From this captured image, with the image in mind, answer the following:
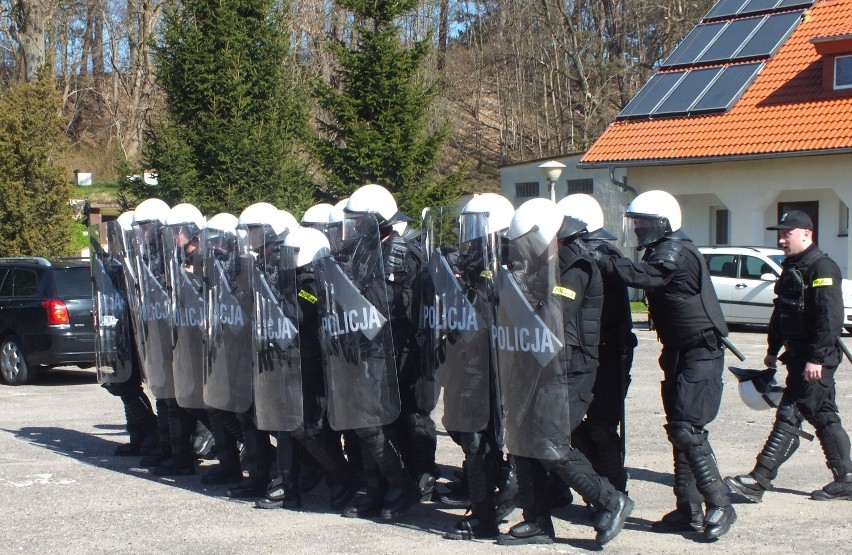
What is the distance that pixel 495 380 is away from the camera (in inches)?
238

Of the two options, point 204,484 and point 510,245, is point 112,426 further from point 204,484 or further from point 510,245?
point 510,245

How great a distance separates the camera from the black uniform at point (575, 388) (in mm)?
5793

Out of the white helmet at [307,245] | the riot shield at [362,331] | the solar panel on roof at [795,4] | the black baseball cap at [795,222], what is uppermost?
the solar panel on roof at [795,4]

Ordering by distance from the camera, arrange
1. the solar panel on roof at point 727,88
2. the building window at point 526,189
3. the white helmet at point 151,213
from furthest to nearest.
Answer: the building window at point 526,189, the solar panel on roof at point 727,88, the white helmet at point 151,213

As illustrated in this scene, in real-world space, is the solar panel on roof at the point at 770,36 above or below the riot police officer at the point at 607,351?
above

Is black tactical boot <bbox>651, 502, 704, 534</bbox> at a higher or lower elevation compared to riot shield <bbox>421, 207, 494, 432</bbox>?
lower

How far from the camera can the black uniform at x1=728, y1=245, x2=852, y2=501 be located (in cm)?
673

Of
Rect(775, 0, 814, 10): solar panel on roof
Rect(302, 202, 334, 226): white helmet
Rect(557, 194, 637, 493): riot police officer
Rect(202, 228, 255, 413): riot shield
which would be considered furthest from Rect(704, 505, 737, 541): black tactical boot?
Rect(775, 0, 814, 10): solar panel on roof

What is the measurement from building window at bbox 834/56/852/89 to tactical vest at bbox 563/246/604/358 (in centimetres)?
2023

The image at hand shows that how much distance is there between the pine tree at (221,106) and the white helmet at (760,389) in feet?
50.1

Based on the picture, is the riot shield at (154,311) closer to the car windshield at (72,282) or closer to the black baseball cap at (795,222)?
the black baseball cap at (795,222)

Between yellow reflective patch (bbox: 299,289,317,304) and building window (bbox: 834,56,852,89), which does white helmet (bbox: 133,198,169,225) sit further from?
building window (bbox: 834,56,852,89)

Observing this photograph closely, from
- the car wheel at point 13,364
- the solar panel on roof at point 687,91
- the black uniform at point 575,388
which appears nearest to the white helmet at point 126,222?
the black uniform at point 575,388

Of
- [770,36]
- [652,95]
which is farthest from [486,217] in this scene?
[770,36]
